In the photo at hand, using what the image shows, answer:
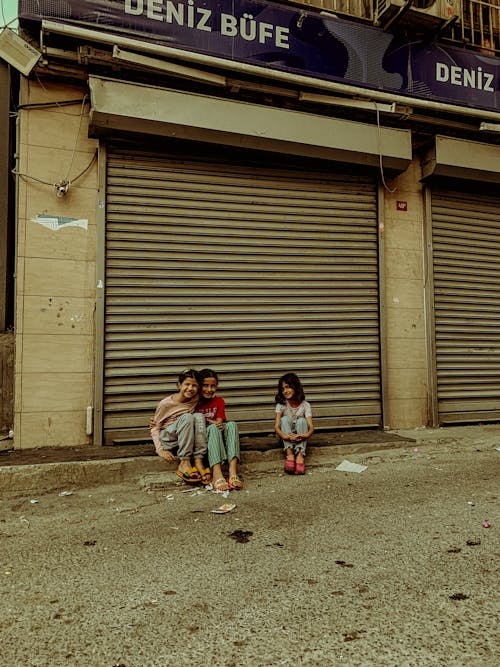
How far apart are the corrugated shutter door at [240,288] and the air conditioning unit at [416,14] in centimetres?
218

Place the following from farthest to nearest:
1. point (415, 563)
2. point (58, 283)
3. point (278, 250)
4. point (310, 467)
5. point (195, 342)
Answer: point (278, 250) → point (195, 342) → point (58, 283) → point (310, 467) → point (415, 563)

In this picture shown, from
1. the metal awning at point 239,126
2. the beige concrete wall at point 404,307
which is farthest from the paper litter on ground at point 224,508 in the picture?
the metal awning at point 239,126

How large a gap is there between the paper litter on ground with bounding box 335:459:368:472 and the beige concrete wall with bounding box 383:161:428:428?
1755 mm

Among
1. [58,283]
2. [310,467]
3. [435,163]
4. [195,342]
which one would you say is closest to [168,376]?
[195,342]

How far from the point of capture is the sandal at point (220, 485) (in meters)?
4.06

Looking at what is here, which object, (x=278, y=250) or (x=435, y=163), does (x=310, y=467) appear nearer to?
(x=278, y=250)

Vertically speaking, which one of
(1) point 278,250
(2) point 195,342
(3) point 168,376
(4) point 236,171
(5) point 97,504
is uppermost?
(4) point 236,171

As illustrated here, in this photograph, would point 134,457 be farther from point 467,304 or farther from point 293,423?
point 467,304

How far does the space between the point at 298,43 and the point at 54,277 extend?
4.12 meters

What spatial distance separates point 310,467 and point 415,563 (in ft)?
7.54

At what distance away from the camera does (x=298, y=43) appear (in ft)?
19.2

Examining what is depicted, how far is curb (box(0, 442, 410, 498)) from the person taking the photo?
166 inches

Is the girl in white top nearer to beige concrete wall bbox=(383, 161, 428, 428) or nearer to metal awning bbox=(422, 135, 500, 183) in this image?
beige concrete wall bbox=(383, 161, 428, 428)

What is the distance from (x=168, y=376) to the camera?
5652mm
